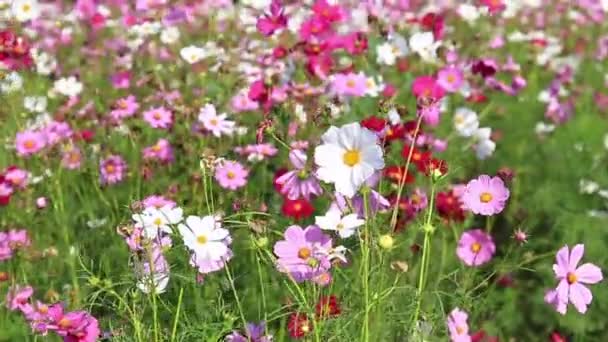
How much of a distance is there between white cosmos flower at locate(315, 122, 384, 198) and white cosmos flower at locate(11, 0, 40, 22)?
6.78ft

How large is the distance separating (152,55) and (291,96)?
1.18 m

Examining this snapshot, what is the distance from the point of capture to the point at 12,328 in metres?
1.93

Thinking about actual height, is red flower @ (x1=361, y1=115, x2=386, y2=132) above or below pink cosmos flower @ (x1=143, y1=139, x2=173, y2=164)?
above

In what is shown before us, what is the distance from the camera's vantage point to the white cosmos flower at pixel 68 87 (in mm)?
2779

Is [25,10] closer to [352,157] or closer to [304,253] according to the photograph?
[304,253]

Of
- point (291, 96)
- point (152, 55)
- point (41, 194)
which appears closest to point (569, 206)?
point (291, 96)

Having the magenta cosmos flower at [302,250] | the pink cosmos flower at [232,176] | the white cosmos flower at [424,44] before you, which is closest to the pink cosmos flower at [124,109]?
the pink cosmos flower at [232,176]

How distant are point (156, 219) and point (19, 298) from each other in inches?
21.6

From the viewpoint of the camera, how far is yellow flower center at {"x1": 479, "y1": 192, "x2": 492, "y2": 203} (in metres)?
1.35

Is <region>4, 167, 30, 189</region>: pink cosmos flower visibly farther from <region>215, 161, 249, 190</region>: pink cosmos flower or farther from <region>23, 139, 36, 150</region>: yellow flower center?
<region>215, 161, 249, 190</region>: pink cosmos flower

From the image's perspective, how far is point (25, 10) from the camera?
3152 mm

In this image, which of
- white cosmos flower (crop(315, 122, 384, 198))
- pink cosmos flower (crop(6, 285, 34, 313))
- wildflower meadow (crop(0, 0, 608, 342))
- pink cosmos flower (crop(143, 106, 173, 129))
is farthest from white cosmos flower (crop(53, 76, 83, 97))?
white cosmos flower (crop(315, 122, 384, 198))

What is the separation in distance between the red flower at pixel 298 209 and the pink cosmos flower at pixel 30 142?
67cm

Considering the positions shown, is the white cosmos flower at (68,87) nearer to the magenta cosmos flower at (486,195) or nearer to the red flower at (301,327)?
the red flower at (301,327)
